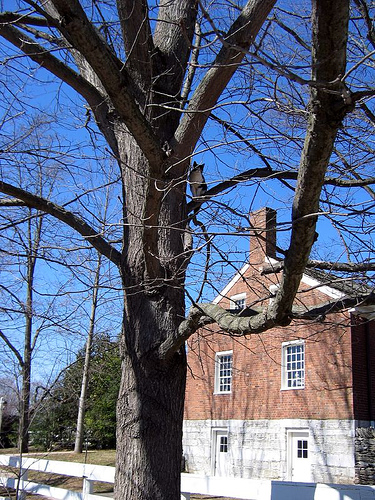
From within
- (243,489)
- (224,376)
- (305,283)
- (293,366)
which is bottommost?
(243,489)

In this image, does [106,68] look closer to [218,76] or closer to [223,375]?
[218,76]

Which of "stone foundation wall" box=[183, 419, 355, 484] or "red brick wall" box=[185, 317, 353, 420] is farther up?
"red brick wall" box=[185, 317, 353, 420]

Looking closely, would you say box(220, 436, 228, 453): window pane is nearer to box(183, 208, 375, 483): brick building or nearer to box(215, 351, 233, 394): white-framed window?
box(183, 208, 375, 483): brick building

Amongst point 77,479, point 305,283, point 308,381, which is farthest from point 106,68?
point 77,479

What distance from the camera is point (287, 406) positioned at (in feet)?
62.5

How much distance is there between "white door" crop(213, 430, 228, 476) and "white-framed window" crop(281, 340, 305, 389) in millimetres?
4045

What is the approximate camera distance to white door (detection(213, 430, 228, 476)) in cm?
2092

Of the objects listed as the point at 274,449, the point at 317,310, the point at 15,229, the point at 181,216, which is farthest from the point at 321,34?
the point at 274,449

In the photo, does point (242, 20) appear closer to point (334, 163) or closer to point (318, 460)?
point (334, 163)

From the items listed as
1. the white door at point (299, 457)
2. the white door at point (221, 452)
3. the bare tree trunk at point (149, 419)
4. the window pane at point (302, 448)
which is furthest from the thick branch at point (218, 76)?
the white door at point (221, 452)

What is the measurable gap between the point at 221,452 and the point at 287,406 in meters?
4.21

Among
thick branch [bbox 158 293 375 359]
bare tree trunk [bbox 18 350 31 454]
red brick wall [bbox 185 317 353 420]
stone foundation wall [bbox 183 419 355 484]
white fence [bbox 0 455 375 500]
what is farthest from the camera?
red brick wall [bbox 185 317 353 420]

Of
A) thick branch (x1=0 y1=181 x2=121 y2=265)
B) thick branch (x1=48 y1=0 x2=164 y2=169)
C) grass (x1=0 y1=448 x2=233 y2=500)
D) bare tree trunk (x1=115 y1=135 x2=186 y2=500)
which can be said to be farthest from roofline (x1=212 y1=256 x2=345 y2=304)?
grass (x1=0 y1=448 x2=233 y2=500)

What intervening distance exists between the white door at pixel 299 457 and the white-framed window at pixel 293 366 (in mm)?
1702
